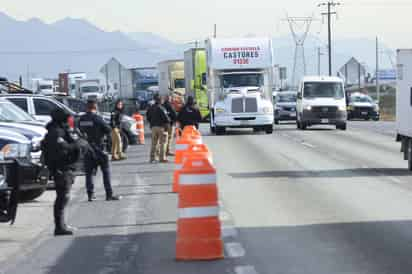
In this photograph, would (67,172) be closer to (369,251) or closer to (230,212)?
(230,212)

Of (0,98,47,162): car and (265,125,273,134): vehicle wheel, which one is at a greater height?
(0,98,47,162): car

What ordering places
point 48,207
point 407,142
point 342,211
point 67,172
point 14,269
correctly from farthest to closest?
point 407,142, point 48,207, point 342,211, point 67,172, point 14,269

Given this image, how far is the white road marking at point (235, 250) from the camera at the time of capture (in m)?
13.1

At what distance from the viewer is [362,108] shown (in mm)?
68125

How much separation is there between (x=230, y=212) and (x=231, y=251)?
13.7ft

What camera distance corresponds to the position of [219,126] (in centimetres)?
4534

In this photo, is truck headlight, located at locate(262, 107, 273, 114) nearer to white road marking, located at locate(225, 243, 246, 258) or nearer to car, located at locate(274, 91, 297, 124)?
car, located at locate(274, 91, 297, 124)

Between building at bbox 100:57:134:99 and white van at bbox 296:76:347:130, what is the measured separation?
3599 cm

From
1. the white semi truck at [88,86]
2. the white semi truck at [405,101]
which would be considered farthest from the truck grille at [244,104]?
the white semi truck at [88,86]

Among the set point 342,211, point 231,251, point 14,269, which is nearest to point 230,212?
point 342,211

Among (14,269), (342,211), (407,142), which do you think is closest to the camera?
(14,269)

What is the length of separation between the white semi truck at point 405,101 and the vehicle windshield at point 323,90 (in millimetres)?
24110

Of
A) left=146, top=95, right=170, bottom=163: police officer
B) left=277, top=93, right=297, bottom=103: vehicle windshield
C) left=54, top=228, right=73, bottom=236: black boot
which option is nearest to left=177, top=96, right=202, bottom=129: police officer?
left=146, top=95, right=170, bottom=163: police officer

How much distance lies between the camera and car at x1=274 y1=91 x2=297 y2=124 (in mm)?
60312
